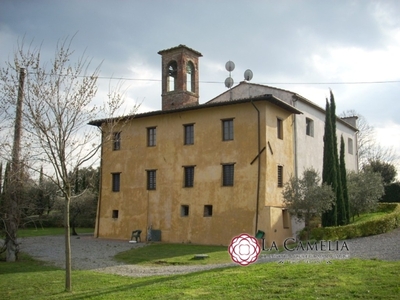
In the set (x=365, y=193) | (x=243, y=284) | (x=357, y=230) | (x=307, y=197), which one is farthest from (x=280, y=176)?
(x=243, y=284)

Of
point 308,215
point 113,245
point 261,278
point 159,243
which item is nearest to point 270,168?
point 308,215

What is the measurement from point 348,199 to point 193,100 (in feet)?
38.5

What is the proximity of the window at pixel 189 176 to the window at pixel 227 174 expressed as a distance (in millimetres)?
2180

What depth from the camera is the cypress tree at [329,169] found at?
24.0 metres

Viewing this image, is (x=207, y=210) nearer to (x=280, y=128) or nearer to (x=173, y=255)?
(x=173, y=255)

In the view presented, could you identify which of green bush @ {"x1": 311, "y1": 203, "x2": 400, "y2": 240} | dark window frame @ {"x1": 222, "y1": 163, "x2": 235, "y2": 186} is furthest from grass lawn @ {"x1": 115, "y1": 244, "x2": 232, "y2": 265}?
green bush @ {"x1": 311, "y1": 203, "x2": 400, "y2": 240}

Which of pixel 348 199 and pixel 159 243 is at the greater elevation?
pixel 348 199

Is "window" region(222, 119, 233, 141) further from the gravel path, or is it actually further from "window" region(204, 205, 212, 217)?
the gravel path

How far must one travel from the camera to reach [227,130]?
2516cm

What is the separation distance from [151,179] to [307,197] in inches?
411

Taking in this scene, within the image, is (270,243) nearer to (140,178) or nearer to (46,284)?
(140,178)

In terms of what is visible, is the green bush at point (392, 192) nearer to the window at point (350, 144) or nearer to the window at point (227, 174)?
the window at point (350, 144)

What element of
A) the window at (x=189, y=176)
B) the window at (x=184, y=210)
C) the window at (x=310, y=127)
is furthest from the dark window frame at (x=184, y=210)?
the window at (x=310, y=127)

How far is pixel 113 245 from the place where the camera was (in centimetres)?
2464
